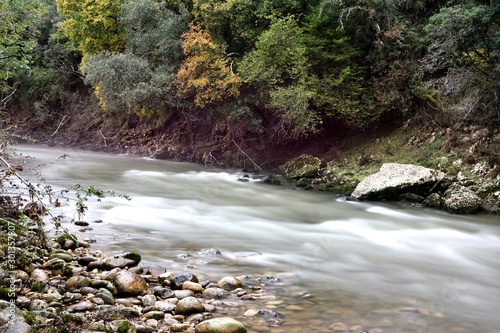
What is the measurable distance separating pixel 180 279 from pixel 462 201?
28.8ft

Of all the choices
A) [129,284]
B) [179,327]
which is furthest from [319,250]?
[179,327]

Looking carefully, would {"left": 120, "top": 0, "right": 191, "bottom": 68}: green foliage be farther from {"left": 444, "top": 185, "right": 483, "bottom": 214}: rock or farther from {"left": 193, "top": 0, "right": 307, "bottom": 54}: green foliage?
{"left": 444, "top": 185, "right": 483, "bottom": 214}: rock

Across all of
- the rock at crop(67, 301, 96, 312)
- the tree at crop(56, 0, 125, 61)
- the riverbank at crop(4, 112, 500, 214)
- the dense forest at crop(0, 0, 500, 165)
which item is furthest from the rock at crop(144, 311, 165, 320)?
the tree at crop(56, 0, 125, 61)

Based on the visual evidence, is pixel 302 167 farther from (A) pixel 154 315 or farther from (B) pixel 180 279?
(A) pixel 154 315

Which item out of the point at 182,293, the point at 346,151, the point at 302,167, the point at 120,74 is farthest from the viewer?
the point at 120,74

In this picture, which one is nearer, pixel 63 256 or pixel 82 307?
pixel 82 307

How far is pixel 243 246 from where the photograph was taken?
26.0 ft

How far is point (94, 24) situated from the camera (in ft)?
73.0

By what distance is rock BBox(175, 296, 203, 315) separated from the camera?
4.57m

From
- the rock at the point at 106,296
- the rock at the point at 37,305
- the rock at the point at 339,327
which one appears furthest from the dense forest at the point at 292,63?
the rock at the point at 339,327

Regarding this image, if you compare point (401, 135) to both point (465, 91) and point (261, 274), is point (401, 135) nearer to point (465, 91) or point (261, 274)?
point (465, 91)

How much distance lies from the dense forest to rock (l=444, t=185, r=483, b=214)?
2.87 m

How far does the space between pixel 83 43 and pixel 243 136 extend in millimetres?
10883

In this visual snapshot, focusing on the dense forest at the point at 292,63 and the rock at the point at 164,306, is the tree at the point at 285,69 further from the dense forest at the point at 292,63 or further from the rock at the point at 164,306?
the rock at the point at 164,306
